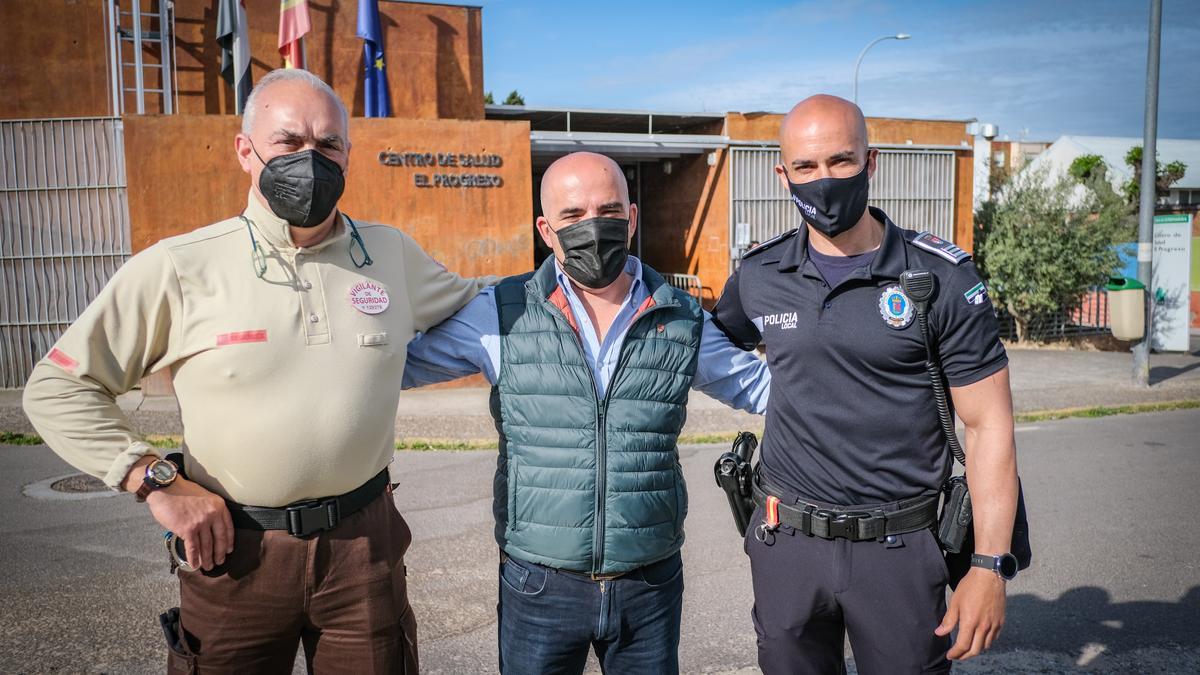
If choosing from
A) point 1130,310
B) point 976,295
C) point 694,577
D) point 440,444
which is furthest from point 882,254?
point 1130,310

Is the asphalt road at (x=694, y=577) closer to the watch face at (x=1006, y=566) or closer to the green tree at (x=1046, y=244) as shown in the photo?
the watch face at (x=1006, y=566)

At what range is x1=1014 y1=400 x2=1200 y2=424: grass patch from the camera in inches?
400

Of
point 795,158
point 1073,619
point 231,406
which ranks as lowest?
point 1073,619

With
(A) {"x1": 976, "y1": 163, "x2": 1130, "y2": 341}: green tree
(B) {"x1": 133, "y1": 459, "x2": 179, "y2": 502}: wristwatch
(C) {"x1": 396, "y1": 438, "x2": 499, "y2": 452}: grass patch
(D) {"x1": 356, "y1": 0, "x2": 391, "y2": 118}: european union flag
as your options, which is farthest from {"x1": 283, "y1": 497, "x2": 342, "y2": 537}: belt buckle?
(A) {"x1": 976, "y1": 163, "x2": 1130, "y2": 341}: green tree

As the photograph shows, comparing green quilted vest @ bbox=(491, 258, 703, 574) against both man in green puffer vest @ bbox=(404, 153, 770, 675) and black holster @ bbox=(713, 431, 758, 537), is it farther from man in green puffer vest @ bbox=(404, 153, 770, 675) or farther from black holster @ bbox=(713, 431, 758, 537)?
black holster @ bbox=(713, 431, 758, 537)

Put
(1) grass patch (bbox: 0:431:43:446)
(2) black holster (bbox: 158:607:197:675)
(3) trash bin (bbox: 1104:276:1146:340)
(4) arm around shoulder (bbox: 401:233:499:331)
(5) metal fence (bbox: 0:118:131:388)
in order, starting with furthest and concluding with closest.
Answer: (5) metal fence (bbox: 0:118:131:388), (3) trash bin (bbox: 1104:276:1146:340), (1) grass patch (bbox: 0:431:43:446), (4) arm around shoulder (bbox: 401:233:499:331), (2) black holster (bbox: 158:607:197:675)

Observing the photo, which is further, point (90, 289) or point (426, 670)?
point (90, 289)

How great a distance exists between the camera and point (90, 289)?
1213 centimetres

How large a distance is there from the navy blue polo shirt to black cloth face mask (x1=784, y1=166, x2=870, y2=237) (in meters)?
0.13

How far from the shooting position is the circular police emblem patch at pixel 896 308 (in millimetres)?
2541

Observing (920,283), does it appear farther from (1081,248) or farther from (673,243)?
(1081,248)

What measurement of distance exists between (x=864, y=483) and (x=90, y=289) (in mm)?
12581

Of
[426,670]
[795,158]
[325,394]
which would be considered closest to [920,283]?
[795,158]

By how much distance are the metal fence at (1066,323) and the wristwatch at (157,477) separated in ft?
58.8
